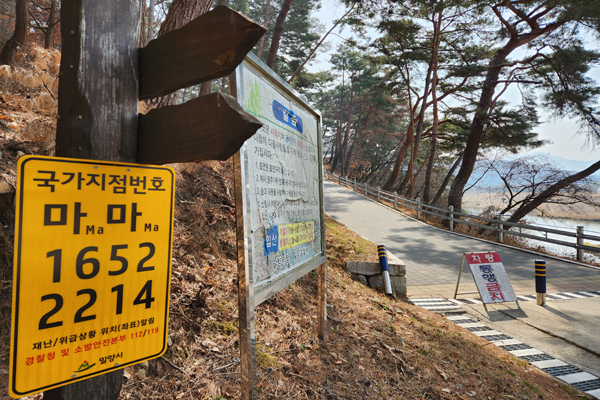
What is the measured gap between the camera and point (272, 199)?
2.33 m

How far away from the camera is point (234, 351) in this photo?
9.18 feet

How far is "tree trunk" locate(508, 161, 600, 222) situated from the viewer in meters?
13.0

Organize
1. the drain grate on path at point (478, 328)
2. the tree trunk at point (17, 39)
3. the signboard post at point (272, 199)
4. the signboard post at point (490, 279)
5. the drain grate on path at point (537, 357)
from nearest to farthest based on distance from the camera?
the signboard post at point (272, 199), the drain grate on path at point (537, 357), the drain grate on path at point (478, 328), the signboard post at point (490, 279), the tree trunk at point (17, 39)

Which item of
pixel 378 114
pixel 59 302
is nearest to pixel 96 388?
pixel 59 302

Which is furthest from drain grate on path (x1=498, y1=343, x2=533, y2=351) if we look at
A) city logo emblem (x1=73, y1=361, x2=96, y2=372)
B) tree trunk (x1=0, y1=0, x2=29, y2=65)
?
tree trunk (x1=0, y1=0, x2=29, y2=65)

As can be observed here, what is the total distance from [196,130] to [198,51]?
12.6 inches

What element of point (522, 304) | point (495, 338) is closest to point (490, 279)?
point (522, 304)

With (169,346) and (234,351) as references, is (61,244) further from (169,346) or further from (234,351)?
(234,351)

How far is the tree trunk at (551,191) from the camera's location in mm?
13008

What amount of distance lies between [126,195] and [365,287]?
17.9 ft

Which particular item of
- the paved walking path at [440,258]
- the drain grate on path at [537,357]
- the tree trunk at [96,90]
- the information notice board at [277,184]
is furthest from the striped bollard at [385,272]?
the tree trunk at [96,90]

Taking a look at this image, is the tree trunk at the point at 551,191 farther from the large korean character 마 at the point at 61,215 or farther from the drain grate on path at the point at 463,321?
the large korean character 마 at the point at 61,215

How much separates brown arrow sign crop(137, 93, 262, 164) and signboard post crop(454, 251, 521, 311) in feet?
21.2

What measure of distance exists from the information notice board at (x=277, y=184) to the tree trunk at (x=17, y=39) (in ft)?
22.7
